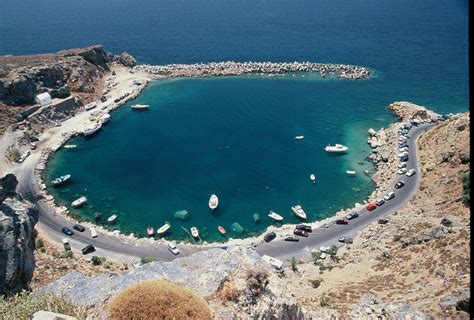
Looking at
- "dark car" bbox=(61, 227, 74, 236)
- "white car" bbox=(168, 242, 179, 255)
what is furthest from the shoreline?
"dark car" bbox=(61, 227, 74, 236)

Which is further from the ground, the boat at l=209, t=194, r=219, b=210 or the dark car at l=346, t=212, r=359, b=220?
the dark car at l=346, t=212, r=359, b=220

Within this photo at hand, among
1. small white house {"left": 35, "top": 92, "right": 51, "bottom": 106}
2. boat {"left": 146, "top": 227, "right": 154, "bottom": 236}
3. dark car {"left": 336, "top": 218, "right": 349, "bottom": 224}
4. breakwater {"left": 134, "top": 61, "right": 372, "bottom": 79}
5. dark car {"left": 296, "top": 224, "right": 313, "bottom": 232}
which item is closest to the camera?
dark car {"left": 296, "top": 224, "right": 313, "bottom": 232}

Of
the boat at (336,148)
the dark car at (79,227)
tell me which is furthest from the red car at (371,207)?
the dark car at (79,227)

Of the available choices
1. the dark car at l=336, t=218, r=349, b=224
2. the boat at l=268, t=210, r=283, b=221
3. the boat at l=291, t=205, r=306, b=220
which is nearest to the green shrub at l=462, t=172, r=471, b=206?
the dark car at l=336, t=218, r=349, b=224

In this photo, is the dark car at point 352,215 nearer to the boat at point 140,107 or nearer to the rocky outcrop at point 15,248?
the rocky outcrop at point 15,248

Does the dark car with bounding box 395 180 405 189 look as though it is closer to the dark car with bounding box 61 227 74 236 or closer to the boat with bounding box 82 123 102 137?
the dark car with bounding box 61 227 74 236

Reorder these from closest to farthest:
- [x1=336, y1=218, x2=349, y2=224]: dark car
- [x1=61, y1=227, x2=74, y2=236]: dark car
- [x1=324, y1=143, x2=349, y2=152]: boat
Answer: [x1=61, y1=227, x2=74, y2=236]: dark car < [x1=336, y1=218, x2=349, y2=224]: dark car < [x1=324, y1=143, x2=349, y2=152]: boat

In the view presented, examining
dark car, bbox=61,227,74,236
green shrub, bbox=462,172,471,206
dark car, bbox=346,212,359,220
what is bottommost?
dark car, bbox=61,227,74,236

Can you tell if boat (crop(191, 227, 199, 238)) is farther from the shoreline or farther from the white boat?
the white boat

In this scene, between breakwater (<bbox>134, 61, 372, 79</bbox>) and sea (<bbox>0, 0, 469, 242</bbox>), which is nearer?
sea (<bbox>0, 0, 469, 242</bbox>)
